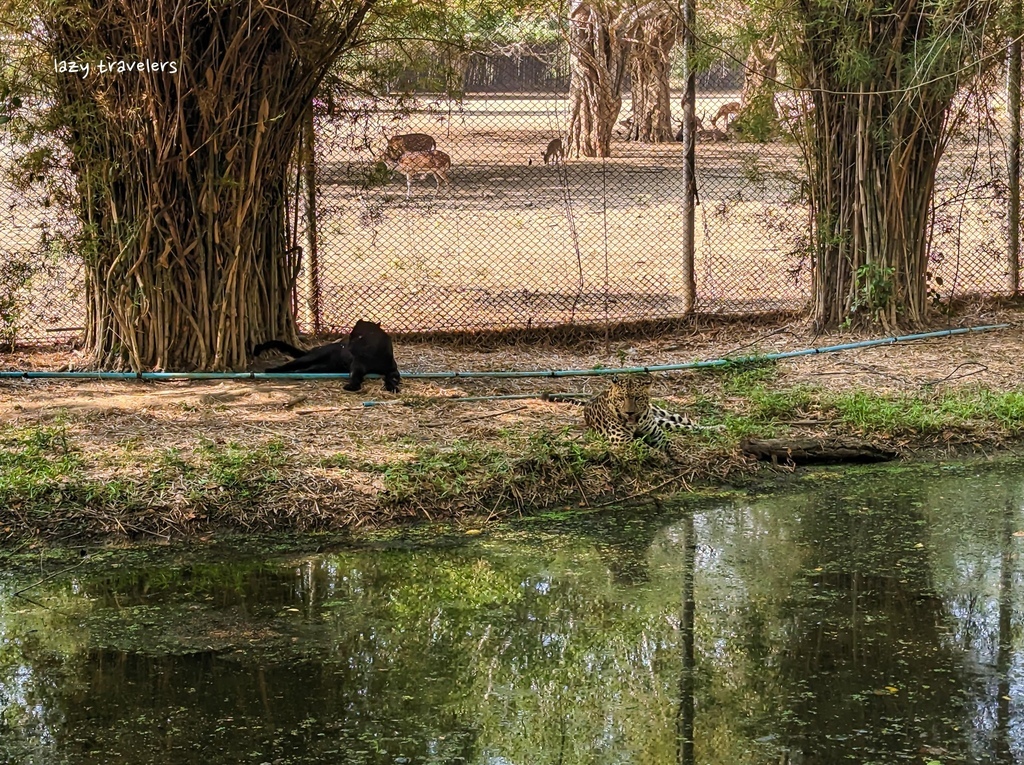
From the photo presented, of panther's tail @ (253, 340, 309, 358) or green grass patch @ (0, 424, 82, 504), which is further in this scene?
panther's tail @ (253, 340, 309, 358)

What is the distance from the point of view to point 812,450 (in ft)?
20.7

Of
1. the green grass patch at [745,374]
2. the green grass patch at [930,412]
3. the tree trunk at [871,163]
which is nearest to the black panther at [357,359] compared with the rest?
the green grass patch at [745,374]

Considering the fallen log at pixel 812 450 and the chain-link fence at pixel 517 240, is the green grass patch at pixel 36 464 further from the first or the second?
the fallen log at pixel 812 450

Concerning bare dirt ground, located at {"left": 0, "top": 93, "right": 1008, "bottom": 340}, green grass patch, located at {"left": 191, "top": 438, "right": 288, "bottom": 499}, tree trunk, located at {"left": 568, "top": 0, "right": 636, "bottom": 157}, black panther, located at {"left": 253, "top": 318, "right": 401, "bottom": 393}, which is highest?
tree trunk, located at {"left": 568, "top": 0, "right": 636, "bottom": 157}

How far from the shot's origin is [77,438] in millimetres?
6031

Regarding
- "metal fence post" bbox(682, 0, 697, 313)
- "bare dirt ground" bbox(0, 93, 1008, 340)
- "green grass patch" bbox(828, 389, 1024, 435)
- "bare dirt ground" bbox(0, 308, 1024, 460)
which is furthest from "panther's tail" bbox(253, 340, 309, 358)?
"green grass patch" bbox(828, 389, 1024, 435)

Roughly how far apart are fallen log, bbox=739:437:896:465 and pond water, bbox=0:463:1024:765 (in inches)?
27.9

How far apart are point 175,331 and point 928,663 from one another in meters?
4.73

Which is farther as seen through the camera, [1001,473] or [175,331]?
A: [175,331]

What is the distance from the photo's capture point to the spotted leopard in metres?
6.08

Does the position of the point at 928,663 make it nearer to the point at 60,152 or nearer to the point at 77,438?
the point at 77,438

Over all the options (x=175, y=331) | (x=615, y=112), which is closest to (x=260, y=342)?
(x=175, y=331)

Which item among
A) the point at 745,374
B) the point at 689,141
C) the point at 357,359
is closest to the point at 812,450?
the point at 745,374

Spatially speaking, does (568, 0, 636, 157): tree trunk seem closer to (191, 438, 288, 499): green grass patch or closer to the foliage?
the foliage
